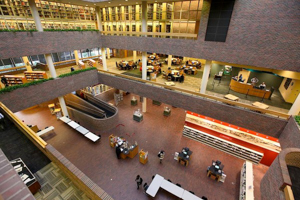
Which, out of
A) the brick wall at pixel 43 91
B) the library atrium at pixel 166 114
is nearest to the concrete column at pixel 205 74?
the library atrium at pixel 166 114

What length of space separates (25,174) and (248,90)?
48.2ft

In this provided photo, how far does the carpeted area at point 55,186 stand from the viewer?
20.1 ft

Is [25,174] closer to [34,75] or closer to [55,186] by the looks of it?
[55,186]

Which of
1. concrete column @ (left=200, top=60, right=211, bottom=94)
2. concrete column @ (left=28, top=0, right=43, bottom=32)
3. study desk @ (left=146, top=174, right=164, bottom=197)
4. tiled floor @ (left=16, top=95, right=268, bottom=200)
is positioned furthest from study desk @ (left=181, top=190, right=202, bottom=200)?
concrete column @ (left=28, top=0, right=43, bottom=32)

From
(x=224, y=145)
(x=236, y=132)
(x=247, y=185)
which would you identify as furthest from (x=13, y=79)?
(x=247, y=185)

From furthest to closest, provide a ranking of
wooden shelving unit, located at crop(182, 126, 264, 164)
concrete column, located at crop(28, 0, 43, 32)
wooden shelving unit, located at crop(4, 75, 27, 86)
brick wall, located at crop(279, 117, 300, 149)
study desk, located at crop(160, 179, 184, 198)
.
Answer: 1. wooden shelving unit, located at crop(4, 75, 27, 86)
2. wooden shelving unit, located at crop(182, 126, 264, 164)
3. concrete column, located at crop(28, 0, 43, 32)
4. study desk, located at crop(160, 179, 184, 198)
5. brick wall, located at crop(279, 117, 300, 149)

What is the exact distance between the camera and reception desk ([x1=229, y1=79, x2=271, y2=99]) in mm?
11070

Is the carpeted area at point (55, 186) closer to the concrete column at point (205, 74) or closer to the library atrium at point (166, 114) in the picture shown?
the library atrium at point (166, 114)

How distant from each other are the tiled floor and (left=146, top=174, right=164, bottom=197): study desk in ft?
1.97

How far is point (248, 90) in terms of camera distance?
38.1 ft

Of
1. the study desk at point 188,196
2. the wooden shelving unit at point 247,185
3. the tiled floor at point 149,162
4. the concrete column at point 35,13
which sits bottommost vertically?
the tiled floor at point 149,162

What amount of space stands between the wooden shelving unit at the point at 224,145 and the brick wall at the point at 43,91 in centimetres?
1155

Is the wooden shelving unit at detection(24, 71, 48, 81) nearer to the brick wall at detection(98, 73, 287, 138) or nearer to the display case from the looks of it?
the brick wall at detection(98, 73, 287, 138)

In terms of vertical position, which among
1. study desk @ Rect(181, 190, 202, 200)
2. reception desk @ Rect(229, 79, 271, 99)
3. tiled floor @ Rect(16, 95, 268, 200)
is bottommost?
tiled floor @ Rect(16, 95, 268, 200)
